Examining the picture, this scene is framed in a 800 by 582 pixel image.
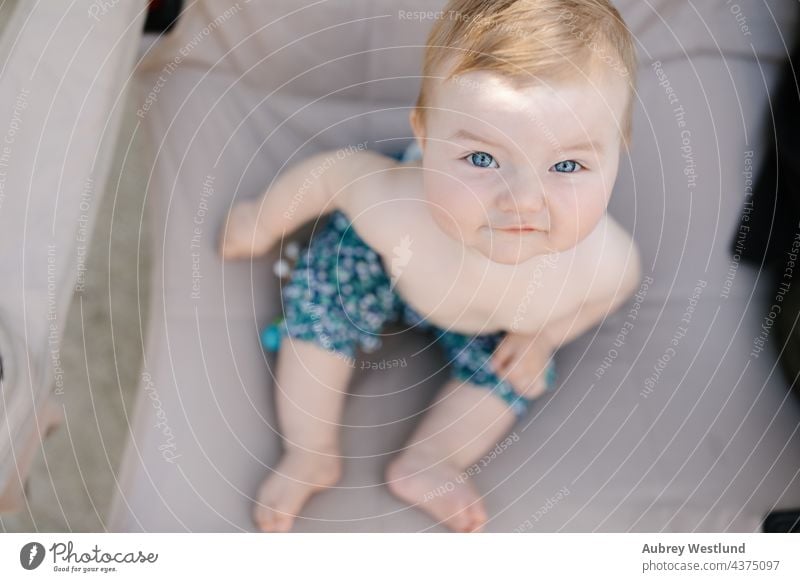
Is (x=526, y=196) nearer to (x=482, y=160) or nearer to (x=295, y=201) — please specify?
(x=482, y=160)

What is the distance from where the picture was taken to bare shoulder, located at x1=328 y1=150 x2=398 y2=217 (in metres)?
0.59

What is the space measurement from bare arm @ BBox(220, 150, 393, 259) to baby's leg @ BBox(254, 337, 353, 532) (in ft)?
0.27

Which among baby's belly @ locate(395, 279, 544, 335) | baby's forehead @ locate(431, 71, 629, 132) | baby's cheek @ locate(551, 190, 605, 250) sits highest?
baby's forehead @ locate(431, 71, 629, 132)

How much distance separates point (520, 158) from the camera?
0.51m

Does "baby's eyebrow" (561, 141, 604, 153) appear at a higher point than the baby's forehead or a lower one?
lower

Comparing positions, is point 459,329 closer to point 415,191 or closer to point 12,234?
point 415,191

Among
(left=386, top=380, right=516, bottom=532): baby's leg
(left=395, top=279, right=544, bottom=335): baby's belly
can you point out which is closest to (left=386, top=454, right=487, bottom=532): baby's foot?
(left=386, top=380, right=516, bottom=532): baby's leg

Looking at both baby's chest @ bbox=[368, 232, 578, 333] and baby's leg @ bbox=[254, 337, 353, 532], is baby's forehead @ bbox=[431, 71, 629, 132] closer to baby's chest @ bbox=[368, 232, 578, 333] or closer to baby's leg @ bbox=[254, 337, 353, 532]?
baby's chest @ bbox=[368, 232, 578, 333]

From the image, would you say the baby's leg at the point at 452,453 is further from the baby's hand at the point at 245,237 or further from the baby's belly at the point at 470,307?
the baby's hand at the point at 245,237
